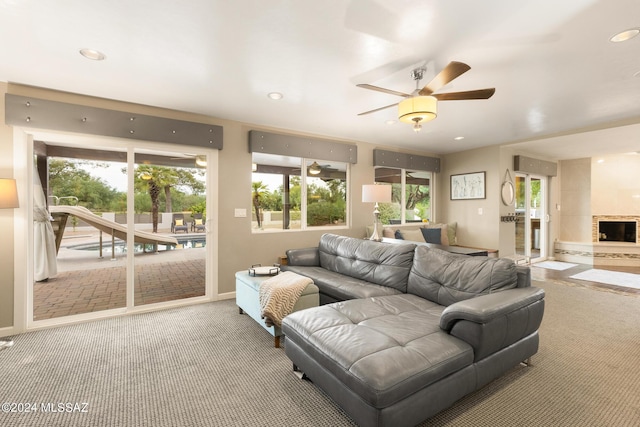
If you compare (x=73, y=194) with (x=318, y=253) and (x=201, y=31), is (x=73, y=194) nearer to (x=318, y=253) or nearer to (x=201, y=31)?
(x=201, y=31)

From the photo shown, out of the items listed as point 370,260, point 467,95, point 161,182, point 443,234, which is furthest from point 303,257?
point 443,234

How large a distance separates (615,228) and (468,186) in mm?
3869

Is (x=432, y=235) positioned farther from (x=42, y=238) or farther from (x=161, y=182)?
(x=42, y=238)

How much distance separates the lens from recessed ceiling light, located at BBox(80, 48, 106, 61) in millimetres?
2381

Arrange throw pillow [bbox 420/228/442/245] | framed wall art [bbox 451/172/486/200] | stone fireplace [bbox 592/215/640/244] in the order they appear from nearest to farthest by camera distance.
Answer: throw pillow [bbox 420/228/442/245], framed wall art [bbox 451/172/486/200], stone fireplace [bbox 592/215/640/244]

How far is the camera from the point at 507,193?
5781mm

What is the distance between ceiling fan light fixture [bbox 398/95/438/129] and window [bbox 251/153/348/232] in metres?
2.57

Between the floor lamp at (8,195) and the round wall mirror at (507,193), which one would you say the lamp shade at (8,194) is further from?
the round wall mirror at (507,193)

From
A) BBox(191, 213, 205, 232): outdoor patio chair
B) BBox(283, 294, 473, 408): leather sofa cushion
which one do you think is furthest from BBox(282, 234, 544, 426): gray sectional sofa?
BBox(191, 213, 205, 232): outdoor patio chair

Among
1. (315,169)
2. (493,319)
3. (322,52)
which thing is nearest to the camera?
(493,319)

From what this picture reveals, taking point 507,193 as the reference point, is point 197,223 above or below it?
below

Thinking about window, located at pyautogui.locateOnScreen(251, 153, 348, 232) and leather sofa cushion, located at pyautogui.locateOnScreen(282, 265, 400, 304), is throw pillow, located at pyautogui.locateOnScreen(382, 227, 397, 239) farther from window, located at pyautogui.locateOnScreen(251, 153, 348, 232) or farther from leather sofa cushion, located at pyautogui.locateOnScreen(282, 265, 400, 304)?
leather sofa cushion, located at pyautogui.locateOnScreen(282, 265, 400, 304)

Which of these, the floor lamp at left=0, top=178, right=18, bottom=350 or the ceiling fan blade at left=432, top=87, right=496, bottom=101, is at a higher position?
the ceiling fan blade at left=432, top=87, right=496, bottom=101

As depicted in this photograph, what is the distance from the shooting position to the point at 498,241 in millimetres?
5633
